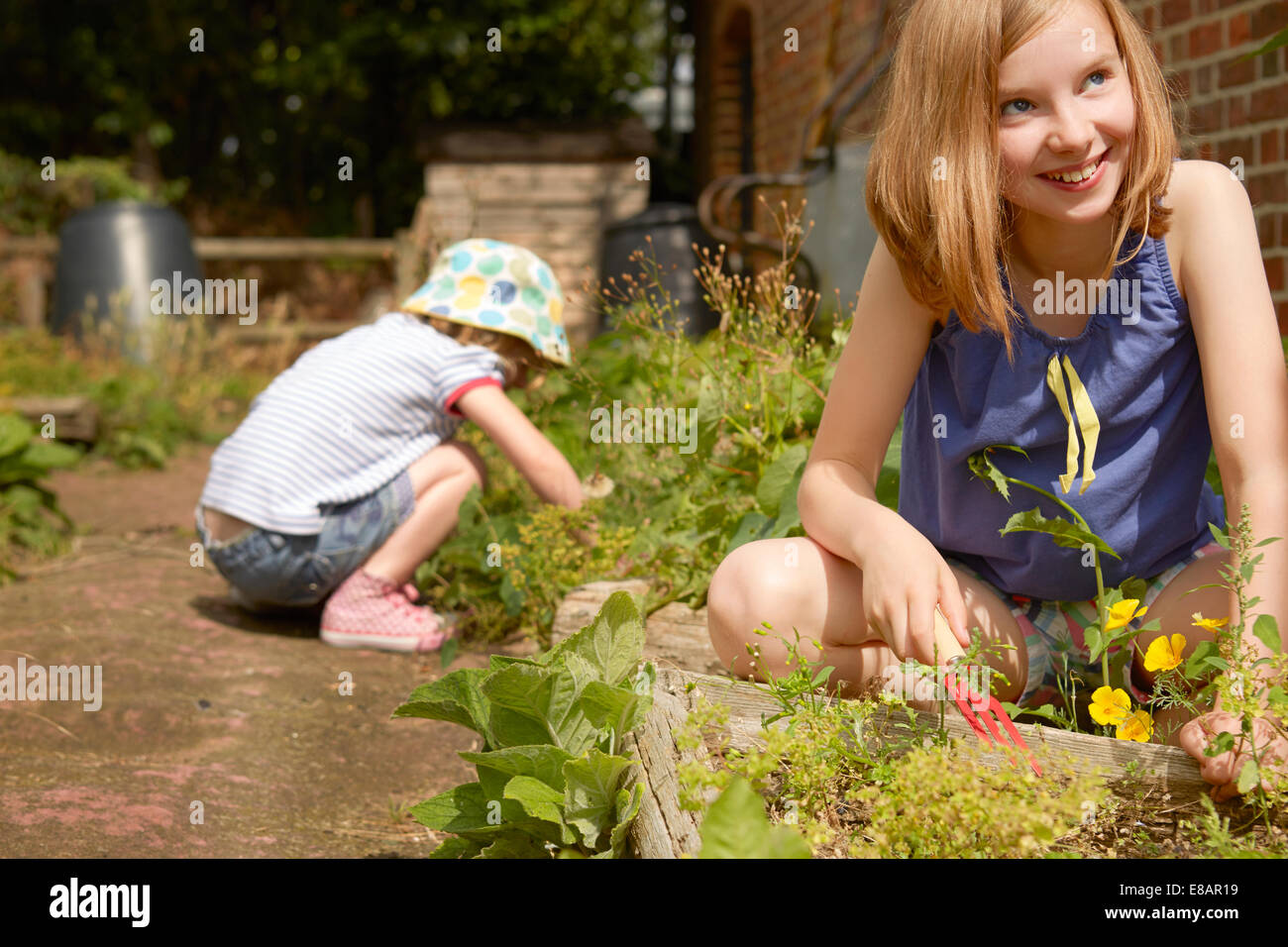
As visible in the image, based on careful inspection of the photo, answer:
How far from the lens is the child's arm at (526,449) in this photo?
8.55ft

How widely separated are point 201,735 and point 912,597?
1.48 metres

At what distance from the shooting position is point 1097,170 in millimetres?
1427

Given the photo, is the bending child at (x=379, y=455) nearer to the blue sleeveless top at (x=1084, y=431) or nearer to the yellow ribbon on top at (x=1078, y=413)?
the blue sleeveless top at (x=1084, y=431)

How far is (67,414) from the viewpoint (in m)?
5.09

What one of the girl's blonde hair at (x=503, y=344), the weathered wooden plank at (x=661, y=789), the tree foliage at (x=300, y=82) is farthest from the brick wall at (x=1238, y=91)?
the tree foliage at (x=300, y=82)

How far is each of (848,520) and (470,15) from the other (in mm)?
9315

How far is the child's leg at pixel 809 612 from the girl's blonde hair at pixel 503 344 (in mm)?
1329

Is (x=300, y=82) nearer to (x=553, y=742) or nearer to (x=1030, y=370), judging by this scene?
(x=1030, y=370)

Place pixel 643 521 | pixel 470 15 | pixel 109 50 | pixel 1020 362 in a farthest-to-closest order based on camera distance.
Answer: pixel 109 50, pixel 470 15, pixel 643 521, pixel 1020 362

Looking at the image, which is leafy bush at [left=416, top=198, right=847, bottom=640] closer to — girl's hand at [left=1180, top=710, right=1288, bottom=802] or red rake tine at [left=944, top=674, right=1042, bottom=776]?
red rake tine at [left=944, top=674, right=1042, bottom=776]
